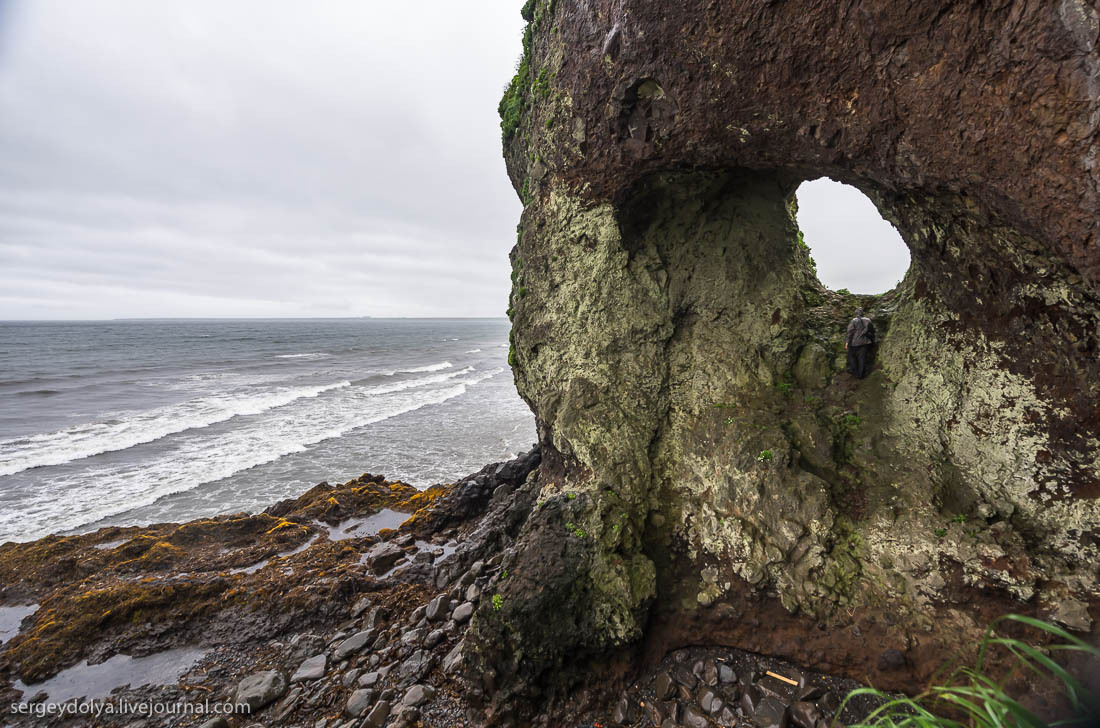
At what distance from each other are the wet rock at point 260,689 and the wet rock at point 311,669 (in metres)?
0.16

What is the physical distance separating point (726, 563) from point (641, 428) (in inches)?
80.8

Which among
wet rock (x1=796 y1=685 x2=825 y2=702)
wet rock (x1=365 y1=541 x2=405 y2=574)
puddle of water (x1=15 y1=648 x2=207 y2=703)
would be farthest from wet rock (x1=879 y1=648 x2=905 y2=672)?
puddle of water (x1=15 y1=648 x2=207 y2=703)

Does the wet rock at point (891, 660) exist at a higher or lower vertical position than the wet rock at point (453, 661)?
higher

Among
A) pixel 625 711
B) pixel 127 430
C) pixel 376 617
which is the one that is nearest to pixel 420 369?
pixel 127 430

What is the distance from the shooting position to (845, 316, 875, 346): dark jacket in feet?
21.3

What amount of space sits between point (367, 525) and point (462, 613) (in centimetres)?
522

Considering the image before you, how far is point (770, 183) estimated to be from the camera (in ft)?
23.6

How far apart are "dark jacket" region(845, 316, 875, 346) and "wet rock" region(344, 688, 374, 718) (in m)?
7.90

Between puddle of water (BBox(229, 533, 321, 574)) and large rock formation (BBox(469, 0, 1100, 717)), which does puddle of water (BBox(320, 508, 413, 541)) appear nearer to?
puddle of water (BBox(229, 533, 321, 574))

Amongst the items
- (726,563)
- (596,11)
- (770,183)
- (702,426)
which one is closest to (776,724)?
(726,563)

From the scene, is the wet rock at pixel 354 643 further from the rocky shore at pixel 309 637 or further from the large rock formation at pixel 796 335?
the large rock formation at pixel 796 335

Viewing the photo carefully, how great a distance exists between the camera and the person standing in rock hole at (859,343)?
6.50 meters

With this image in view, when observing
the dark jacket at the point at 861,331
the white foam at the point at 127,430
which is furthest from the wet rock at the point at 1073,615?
the white foam at the point at 127,430

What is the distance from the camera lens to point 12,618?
340 inches
